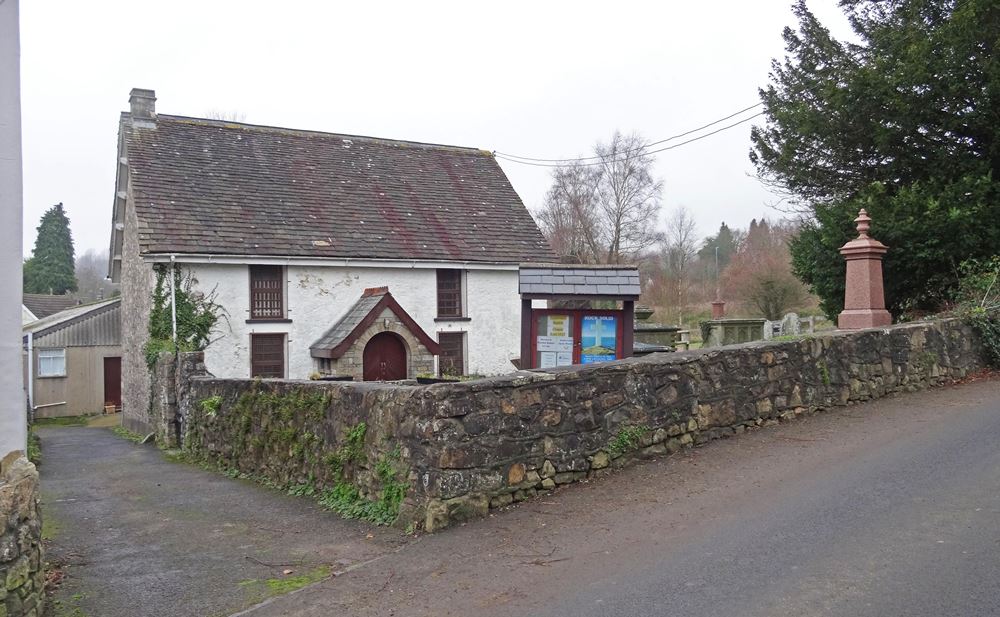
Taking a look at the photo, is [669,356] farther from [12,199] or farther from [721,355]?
[12,199]

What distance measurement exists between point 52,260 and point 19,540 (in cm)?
7403

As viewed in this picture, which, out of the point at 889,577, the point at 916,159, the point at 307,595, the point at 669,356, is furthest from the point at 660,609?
the point at 916,159

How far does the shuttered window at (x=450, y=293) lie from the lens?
2358 centimetres

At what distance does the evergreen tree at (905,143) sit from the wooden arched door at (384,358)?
10.5 m

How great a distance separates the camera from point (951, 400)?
36.3ft

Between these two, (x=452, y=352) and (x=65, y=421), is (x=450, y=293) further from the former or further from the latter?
(x=65, y=421)

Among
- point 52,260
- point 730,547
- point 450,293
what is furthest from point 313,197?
point 52,260

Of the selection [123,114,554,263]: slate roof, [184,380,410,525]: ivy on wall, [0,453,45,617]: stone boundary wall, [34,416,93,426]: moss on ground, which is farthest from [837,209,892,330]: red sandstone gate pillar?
[34,416,93,426]: moss on ground

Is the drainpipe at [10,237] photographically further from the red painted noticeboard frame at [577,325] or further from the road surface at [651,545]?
the red painted noticeboard frame at [577,325]

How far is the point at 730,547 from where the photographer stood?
5613 millimetres

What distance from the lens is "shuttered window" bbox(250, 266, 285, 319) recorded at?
20969 millimetres

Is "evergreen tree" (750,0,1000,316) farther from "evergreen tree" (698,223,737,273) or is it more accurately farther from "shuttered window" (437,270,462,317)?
"evergreen tree" (698,223,737,273)

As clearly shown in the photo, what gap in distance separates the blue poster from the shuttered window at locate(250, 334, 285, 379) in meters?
11.2

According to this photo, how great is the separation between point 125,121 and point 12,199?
2073 centimetres
